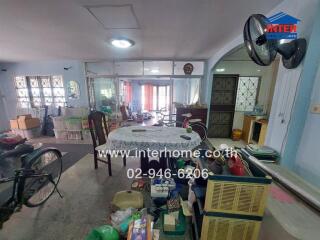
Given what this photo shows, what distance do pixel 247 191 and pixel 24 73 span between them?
6786mm

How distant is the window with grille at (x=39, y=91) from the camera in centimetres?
489

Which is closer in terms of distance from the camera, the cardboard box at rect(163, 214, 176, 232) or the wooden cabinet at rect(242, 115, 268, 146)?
the cardboard box at rect(163, 214, 176, 232)

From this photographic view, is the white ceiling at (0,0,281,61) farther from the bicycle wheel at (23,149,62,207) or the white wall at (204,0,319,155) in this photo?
the bicycle wheel at (23,149,62,207)

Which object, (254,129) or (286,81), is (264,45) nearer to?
(286,81)

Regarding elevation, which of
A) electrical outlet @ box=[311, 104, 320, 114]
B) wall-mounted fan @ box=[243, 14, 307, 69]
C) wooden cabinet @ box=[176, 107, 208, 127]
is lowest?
wooden cabinet @ box=[176, 107, 208, 127]

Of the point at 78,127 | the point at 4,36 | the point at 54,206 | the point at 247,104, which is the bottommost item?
the point at 54,206

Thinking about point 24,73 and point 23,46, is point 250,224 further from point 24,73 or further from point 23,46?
point 24,73

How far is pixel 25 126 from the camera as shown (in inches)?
167

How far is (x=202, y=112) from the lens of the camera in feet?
12.9

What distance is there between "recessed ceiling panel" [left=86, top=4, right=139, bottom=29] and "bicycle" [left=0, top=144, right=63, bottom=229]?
1806 millimetres

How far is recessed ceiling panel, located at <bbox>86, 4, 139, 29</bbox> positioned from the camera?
163 centimetres

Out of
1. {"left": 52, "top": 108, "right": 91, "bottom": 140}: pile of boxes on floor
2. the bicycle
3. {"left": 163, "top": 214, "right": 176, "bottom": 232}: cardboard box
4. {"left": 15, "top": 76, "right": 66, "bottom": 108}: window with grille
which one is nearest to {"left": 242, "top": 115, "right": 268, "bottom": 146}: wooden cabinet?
{"left": 163, "top": 214, "right": 176, "bottom": 232}: cardboard box

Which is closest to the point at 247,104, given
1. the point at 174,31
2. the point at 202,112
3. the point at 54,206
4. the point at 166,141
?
the point at 202,112

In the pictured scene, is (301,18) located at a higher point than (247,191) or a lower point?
higher
